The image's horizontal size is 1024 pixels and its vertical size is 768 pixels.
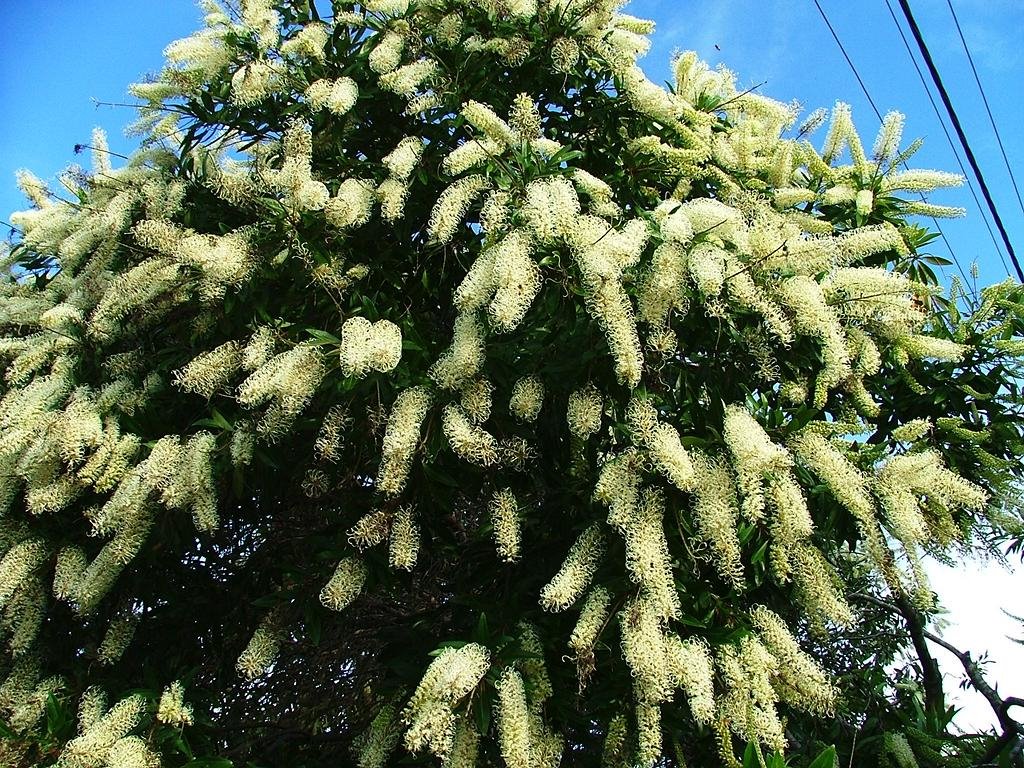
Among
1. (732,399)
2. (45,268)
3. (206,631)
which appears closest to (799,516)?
(732,399)

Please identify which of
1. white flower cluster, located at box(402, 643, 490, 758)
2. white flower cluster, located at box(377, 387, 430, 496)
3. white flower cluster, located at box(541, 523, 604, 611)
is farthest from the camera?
white flower cluster, located at box(377, 387, 430, 496)

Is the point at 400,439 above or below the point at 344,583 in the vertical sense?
above

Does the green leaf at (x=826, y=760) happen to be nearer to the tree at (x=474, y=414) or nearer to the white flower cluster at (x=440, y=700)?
the tree at (x=474, y=414)

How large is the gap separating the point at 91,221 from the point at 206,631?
6.91 feet

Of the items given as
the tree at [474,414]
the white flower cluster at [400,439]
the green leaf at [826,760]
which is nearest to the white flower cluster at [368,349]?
the tree at [474,414]

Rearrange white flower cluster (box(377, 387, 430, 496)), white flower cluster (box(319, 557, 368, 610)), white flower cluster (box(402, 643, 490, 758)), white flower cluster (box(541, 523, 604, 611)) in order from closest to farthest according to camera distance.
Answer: white flower cluster (box(402, 643, 490, 758))
white flower cluster (box(541, 523, 604, 611))
white flower cluster (box(377, 387, 430, 496))
white flower cluster (box(319, 557, 368, 610))

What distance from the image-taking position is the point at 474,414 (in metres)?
3.51

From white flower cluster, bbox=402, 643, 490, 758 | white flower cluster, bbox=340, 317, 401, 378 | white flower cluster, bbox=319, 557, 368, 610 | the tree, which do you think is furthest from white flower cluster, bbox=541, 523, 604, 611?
white flower cluster, bbox=340, 317, 401, 378

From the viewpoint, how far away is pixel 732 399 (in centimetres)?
363

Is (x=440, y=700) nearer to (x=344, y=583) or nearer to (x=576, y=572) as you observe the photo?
(x=576, y=572)

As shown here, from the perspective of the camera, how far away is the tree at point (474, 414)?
3309 mm

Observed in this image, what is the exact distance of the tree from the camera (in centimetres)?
331

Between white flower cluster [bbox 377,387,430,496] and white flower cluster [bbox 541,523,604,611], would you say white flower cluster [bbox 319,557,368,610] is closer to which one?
white flower cluster [bbox 377,387,430,496]

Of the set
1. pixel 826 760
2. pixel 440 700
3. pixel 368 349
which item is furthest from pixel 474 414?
pixel 826 760
